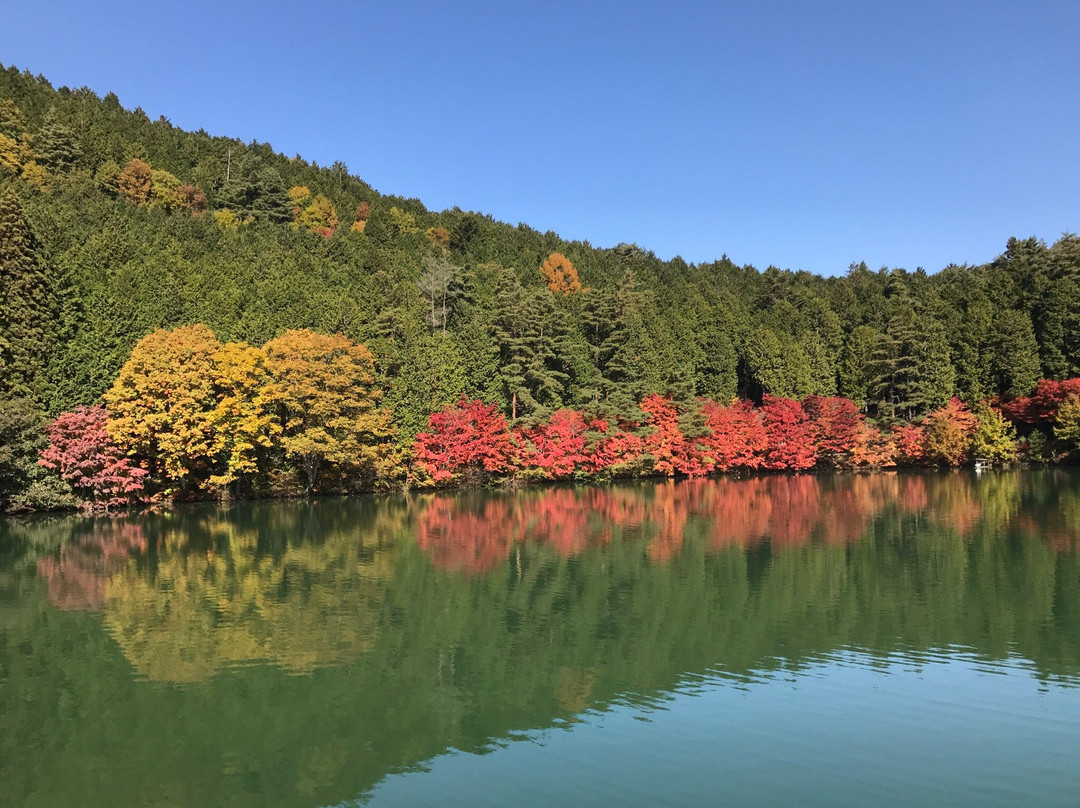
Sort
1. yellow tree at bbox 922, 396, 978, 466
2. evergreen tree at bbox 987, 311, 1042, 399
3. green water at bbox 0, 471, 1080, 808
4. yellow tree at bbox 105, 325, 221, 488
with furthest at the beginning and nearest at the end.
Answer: evergreen tree at bbox 987, 311, 1042, 399 → yellow tree at bbox 922, 396, 978, 466 → yellow tree at bbox 105, 325, 221, 488 → green water at bbox 0, 471, 1080, 808

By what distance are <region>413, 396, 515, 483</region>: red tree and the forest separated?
0.14 m

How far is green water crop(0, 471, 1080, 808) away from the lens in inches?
333

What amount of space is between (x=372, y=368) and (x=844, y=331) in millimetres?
45707

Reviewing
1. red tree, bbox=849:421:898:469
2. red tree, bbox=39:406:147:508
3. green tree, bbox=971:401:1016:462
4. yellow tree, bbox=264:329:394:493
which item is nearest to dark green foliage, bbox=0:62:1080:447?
red tree, bbox=39:406:147:508

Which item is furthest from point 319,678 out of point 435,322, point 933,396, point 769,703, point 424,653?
point 933,396

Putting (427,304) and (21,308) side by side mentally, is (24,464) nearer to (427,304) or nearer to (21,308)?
(21,308)

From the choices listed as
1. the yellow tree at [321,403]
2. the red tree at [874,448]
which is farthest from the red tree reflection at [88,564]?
the red tree at [874,448]

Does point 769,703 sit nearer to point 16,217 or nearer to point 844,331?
point 16,217

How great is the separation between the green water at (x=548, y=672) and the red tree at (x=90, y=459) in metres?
9.31

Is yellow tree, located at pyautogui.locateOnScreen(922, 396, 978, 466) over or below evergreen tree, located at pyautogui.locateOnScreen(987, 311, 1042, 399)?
below

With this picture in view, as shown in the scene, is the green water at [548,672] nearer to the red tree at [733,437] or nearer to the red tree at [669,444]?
the red tree at [669,444]

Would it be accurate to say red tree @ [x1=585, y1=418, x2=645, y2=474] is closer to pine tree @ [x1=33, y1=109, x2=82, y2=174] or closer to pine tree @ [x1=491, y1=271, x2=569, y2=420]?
pine tree @ [x1=491, y1=271, x2=569, y2=420]

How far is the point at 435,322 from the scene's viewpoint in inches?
2222

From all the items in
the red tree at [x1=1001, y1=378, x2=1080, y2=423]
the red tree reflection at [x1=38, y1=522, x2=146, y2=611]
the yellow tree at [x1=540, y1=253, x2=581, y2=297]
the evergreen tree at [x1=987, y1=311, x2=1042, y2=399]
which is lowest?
the red tree reflection at [x1=38, y1=522, x2=146, y2=611]
